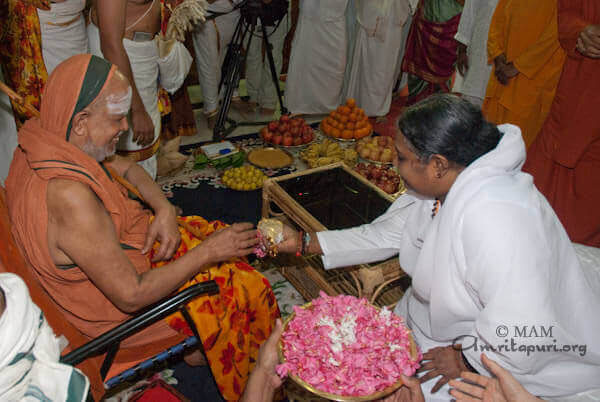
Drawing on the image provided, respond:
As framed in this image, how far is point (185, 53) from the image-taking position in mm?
3814

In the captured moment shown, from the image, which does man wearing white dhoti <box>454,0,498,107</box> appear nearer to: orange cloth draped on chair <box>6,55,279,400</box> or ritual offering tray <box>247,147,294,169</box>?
ritual offering tray <box>247,147,294,169</box>

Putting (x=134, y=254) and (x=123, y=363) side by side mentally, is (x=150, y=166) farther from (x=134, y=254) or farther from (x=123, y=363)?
(x=123, y=363)

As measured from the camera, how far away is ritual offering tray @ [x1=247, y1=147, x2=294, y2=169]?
183 inches

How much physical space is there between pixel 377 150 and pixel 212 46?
2584mm

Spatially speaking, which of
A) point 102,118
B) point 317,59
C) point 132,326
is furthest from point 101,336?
point 317,59

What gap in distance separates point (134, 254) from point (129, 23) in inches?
77.2

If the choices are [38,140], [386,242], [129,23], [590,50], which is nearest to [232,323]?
[386,242]

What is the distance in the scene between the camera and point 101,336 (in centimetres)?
156

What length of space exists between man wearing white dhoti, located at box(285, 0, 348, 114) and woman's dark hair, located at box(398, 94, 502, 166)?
184 inches

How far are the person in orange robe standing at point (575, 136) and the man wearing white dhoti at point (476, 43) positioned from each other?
1138 millimetres

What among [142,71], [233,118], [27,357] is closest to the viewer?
[27,357]

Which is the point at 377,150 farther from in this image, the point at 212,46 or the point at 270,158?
the point at 212,46

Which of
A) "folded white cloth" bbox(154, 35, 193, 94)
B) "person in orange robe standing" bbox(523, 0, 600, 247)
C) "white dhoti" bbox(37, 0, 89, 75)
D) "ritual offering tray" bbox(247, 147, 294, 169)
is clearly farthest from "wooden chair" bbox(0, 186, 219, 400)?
"person in orange robe standing" bbox(523, 0, 600, 247)

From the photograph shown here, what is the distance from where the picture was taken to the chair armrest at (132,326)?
150cm
